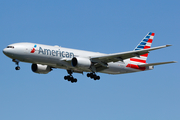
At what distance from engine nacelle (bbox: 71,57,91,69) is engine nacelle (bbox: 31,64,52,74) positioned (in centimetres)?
596

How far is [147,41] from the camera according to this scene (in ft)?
172

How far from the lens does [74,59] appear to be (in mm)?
43094

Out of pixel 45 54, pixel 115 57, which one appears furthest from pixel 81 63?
pixel 45 54

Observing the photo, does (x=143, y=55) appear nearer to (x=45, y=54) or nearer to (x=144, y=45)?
(x=144, y=45)

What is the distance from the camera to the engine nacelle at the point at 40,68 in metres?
47.3

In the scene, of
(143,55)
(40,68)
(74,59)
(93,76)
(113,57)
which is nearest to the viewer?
(74,59)

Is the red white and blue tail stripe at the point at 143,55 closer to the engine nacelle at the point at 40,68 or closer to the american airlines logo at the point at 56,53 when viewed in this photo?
the american airlines logo at the point at 56,53

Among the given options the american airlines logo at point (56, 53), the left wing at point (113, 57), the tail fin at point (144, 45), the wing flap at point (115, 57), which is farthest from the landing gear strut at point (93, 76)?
the tail fin at point (144, 45)

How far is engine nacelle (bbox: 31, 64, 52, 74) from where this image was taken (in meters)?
47.3

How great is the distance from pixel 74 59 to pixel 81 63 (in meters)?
1.07

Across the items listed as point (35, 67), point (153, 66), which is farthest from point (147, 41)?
point (35, 67)

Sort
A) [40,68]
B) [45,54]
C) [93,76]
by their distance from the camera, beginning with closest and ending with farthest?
[45,54] < [93,76] < [40,68]

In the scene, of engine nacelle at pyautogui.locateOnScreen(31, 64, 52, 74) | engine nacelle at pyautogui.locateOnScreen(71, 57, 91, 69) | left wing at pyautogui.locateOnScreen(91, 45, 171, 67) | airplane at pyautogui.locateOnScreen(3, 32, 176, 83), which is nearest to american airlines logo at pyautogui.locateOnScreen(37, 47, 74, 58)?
airplane at pyautogui.locateOnScreen(3, 32, 176, 83)

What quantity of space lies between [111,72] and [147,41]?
360 inches
